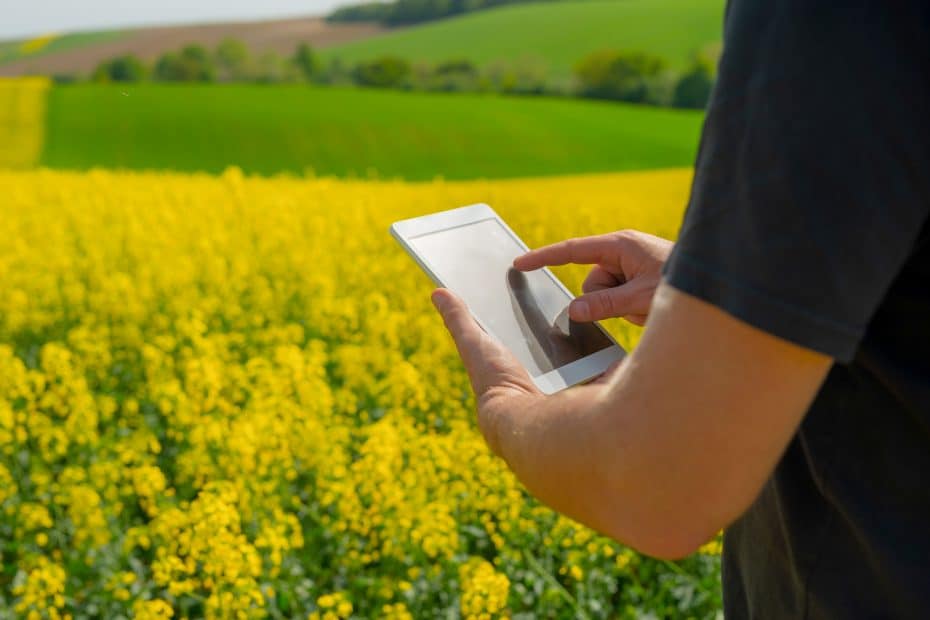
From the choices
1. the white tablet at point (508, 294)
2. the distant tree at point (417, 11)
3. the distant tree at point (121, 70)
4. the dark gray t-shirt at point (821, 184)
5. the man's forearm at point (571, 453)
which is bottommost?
the distant tree at point (417, 11)

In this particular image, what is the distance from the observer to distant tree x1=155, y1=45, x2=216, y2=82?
20.0m

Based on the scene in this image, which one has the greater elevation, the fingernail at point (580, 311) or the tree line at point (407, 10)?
the fingernail at point (580, 311)

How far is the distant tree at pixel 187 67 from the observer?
20.0 meters

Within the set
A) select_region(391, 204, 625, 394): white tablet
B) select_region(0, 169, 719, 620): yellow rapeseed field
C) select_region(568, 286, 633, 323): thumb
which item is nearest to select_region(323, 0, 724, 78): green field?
select_region(0, 169, 719, 620): yellow rapeseed field

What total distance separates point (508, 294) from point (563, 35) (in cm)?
2670

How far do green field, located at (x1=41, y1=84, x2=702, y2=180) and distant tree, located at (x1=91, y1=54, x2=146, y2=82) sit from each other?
1.13 m

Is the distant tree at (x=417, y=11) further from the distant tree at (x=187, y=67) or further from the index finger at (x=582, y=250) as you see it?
the index finger at (x=582, y=250)

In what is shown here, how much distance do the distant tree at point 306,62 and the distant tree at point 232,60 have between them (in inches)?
40.7

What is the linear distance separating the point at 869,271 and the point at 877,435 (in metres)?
0.21

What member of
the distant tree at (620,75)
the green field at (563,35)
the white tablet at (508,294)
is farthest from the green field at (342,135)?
the white tablet at (508,294)

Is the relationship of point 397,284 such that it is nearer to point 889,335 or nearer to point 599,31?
point 889,335

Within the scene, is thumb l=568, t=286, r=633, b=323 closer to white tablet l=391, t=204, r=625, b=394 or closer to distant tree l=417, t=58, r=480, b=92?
white tablet l=391, t=204, r=625, b=394

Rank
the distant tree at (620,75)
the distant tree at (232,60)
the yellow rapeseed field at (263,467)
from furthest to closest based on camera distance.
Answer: the distant tree at (620,75)
the distant tree at (232,60)
the yellow rapeseed field at (263,467)

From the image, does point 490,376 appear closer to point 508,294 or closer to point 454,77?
point 508,294
